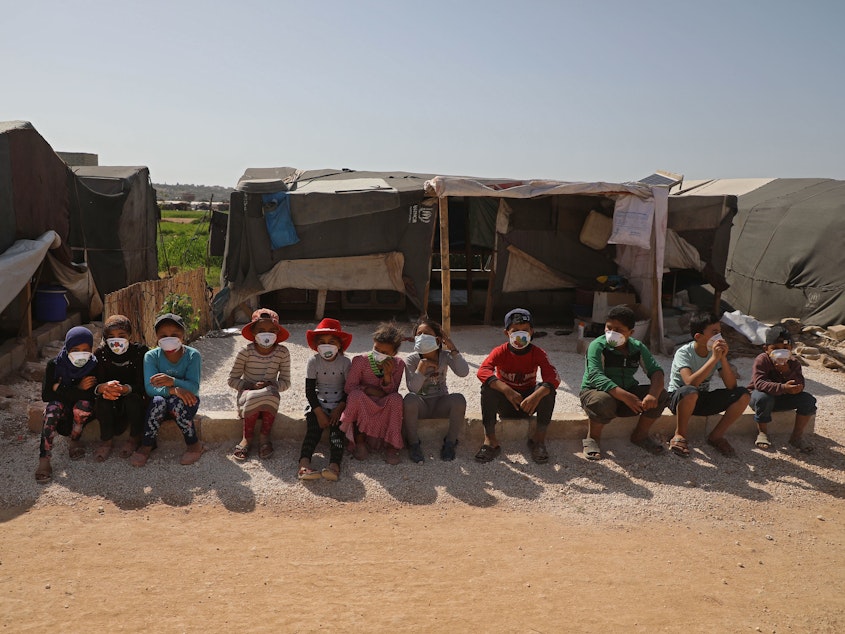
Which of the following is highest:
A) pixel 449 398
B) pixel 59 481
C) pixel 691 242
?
pixel 691 242

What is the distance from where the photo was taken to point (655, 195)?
855 cm

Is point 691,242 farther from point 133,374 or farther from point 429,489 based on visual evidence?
point 133,374

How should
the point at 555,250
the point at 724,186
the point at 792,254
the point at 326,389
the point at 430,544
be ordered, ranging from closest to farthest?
the point at 430,544 → the point at 326,389 → the point at 555,250 → the point at 792,254 → the point at 724,186

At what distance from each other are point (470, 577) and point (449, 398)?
171 cm

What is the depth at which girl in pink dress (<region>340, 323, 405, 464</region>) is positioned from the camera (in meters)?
4.68

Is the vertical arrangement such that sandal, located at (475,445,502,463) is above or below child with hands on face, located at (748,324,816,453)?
below

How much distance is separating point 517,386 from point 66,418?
121 inches

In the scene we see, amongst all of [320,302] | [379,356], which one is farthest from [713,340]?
[320,302]

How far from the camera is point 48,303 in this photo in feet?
27.0

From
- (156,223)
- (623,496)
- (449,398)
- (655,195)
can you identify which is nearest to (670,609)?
(623,496)

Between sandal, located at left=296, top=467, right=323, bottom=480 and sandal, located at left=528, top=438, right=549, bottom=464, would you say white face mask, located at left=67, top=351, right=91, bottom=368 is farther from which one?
sandal, located at left=528, top=438, right=549, bottom=464

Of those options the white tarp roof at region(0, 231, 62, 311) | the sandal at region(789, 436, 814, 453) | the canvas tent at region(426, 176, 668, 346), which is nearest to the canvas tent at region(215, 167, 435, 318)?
the canvas tent at region(426, 176, 668, 346)

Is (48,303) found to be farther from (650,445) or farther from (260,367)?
(650,445)

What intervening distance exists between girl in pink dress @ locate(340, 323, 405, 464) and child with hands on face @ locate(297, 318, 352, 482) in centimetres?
8
